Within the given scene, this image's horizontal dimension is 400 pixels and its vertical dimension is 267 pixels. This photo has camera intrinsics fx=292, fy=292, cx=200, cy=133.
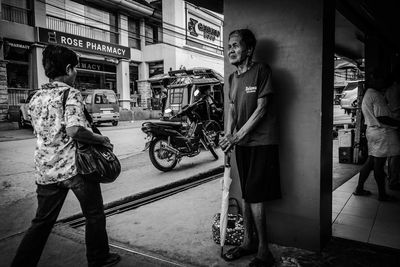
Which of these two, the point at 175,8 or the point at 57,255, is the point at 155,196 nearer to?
the point at 57,255

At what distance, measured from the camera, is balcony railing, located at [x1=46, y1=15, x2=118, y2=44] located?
18.5 meters

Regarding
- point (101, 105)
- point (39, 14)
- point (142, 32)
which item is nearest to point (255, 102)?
point (101, 105)

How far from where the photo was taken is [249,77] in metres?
2.56

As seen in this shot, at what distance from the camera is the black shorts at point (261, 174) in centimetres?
252

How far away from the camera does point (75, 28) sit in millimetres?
19953

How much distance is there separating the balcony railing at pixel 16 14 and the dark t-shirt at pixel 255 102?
62.5 ft

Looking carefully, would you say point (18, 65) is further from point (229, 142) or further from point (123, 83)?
point (229, 142)

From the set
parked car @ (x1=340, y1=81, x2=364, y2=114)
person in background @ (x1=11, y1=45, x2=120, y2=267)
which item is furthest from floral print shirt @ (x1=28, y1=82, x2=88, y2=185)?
parked car @ (x1=340, y1=81, x2=364, y2=114)

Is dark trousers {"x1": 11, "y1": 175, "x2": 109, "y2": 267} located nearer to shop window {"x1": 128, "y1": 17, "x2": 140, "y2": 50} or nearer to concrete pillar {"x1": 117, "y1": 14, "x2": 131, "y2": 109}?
concrete pillar {"x1": 117, "y1": 14, "x2": 131, "y2": 109}

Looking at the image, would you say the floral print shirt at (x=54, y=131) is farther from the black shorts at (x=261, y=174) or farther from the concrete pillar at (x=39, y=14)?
the concrete pillar at (x=39, y=14)

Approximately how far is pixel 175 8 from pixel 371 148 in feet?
72.1

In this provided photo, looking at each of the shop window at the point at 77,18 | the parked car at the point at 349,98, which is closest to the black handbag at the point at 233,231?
the shop window at the point at 77,18

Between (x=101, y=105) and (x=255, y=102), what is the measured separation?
1584 centimetres

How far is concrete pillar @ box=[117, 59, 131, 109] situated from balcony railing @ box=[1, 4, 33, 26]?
6.47 meters
